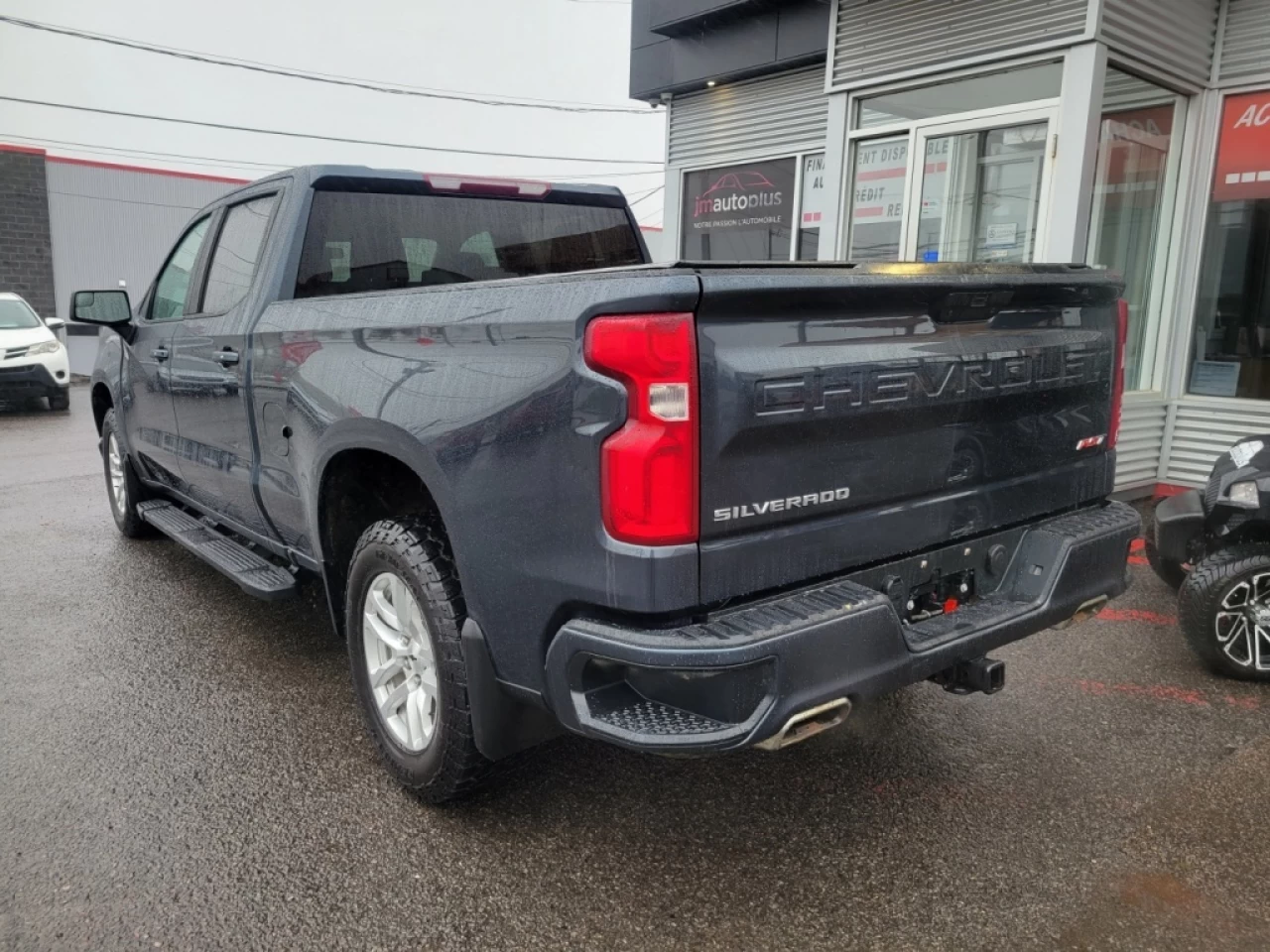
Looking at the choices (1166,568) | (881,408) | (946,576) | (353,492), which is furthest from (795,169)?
(881,408)

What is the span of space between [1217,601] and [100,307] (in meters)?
5.38

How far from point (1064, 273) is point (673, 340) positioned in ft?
5.01

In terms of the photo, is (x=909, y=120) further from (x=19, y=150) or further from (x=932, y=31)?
(x=19, y=150)

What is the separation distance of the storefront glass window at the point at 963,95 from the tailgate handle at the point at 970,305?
440cm

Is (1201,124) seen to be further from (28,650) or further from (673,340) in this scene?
(28,650)

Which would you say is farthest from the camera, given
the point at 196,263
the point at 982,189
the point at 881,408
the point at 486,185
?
the point at 982,189

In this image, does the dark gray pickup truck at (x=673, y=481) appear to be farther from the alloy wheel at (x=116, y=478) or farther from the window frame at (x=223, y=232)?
the alloy wheel at (x=116, y=478)

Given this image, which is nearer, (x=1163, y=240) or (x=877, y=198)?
(x=1163, y=240)

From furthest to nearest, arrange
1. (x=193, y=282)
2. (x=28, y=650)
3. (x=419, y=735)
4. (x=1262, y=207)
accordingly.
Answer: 1. (x=1262, y=207)
2. (x=193, y=282)
3. (x=28, y=650)
4. (x=419, y=735)

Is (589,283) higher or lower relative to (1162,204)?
lower

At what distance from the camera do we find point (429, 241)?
3902mm

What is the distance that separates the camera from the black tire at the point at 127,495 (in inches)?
226

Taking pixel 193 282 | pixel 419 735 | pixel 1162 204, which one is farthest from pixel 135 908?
pixel 1162 204

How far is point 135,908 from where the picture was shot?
245 cm
